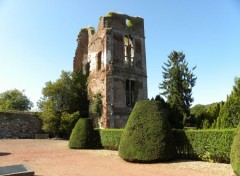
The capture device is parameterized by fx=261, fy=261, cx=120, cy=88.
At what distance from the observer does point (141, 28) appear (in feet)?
95.9

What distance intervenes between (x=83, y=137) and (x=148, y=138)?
6.85 meters

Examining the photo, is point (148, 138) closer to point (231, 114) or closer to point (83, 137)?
point (231, 114)

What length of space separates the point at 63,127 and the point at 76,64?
1152 centimetres

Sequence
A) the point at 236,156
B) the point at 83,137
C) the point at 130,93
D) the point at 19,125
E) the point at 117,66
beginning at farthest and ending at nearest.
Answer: the point at 130,93
the point at 19,125
the point at 117,66
the point at 83,137
the point at 236,156

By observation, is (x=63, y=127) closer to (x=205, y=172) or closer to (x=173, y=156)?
(x=173, y=156)

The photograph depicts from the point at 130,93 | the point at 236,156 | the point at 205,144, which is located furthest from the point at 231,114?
the point at 130,93

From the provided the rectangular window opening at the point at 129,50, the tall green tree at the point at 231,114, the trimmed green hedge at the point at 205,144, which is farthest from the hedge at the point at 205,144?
the rectangular window opening at the point at 129,50

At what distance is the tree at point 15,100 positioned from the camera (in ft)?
159

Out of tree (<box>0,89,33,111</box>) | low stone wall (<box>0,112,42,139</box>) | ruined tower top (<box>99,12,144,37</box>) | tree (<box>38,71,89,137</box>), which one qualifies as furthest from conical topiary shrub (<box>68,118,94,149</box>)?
tree (<box>0,89,33,111</box>)

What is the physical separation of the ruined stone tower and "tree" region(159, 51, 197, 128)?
15.4 feet

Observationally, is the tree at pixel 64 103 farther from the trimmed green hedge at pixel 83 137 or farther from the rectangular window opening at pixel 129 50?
the trimmed green hedge at pixel 83 137

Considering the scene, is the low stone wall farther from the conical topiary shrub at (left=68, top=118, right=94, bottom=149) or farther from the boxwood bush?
the boxwood bush

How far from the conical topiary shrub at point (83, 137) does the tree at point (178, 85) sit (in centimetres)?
1272

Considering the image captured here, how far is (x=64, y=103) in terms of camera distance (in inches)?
1081
